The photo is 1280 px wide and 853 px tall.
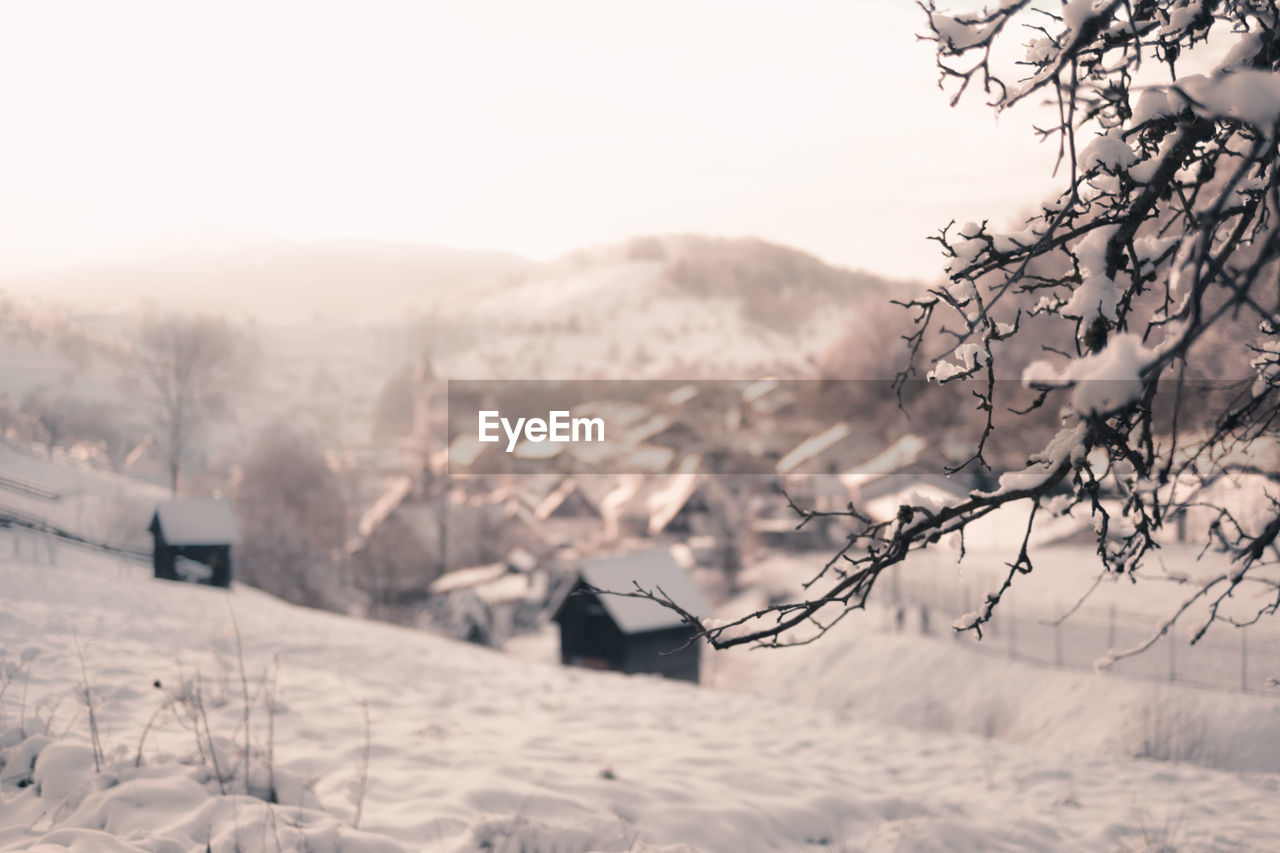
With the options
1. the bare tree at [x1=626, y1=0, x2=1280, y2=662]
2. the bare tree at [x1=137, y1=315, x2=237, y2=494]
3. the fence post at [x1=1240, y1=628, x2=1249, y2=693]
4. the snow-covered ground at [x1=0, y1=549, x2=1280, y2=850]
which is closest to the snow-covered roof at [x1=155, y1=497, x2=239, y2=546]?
the snow-covered ground at [x1=0, y1=549, x2=1280, y2=850]

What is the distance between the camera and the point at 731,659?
1211 inches

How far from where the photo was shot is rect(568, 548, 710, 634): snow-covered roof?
21156mm

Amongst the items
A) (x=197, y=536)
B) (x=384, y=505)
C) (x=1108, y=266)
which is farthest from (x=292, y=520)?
(x=1108, y=266)

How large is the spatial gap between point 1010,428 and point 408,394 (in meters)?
47.5

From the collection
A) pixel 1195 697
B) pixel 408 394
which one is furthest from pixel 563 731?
pixel 408 394

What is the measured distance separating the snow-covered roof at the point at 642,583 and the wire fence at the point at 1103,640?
22.7 ft

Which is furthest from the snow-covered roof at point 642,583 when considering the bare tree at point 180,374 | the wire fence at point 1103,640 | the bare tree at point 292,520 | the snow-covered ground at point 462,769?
the bare tree at point 292,520

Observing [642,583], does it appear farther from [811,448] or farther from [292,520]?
[811,448]

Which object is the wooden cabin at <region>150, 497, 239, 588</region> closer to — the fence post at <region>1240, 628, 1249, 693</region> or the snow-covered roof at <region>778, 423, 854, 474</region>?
the fence post at <region>1240, 628, 1249, 693</region>

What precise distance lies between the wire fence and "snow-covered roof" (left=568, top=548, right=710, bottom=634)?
22.7ft

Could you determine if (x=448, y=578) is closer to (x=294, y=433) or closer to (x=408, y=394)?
(x=294, y=433)

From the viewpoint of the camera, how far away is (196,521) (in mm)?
18094

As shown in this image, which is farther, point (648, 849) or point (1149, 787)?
point (1149, 787)

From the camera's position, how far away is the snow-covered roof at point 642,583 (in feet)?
69.4
